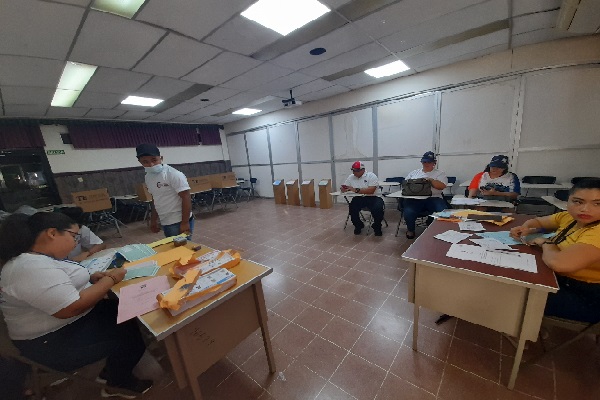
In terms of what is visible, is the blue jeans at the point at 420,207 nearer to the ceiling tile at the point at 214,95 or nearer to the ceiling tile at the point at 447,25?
the ceiling tile at the point at 447,25

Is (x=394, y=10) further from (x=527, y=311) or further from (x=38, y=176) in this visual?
(x=38, y=176)

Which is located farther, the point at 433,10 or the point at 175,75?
the point at 175,75

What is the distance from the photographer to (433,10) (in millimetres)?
2436

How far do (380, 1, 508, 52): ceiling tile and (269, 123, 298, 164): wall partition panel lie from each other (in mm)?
4152

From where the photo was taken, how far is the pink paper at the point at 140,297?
1.08m

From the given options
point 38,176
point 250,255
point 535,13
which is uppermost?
point 535,13

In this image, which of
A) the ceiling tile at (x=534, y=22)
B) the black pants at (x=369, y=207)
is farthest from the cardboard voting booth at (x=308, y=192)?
the ceiling tile at (x=534, y=22)

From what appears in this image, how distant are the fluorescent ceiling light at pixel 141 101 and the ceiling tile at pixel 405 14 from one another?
4.46 m

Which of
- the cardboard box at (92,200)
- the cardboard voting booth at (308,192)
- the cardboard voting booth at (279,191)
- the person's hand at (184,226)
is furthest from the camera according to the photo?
the cardboard voting booth at (279,191)

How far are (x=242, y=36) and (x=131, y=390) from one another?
11.2ft

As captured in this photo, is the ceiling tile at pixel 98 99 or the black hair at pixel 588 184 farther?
the ceiling tile at pixel 98 99

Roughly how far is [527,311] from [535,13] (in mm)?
3514

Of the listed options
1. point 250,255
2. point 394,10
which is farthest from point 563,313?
point 250,255

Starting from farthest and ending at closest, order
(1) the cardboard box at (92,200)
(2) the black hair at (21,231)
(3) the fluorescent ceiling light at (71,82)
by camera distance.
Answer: (1) the cardboard box at (92,200) → (3) the fluorescent ceiling light at (71,82) → (2) the black hair at (21,231)
